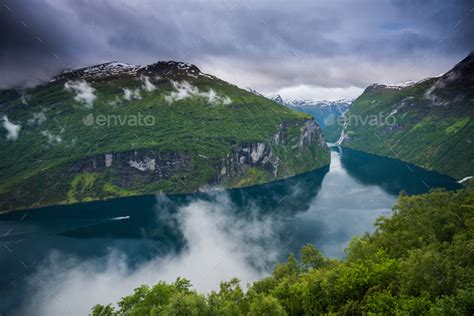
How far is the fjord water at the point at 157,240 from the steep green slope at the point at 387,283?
48.9 meters

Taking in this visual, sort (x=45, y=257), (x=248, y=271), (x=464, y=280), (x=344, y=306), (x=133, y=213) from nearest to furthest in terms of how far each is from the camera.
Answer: (x=464, y=280)
(x=344, y=306)
(x=248, y=271)
(x=45, y=257)
(x=133, y=213)

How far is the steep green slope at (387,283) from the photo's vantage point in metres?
28.6

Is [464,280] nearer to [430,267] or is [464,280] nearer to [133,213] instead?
[430,267]

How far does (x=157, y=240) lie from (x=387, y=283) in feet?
364

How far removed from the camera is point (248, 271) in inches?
3915

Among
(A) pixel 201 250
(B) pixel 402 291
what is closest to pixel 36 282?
(A) pixel 201 250

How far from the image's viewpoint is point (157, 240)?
13375cm

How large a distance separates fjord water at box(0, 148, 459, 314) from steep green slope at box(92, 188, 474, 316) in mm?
48892

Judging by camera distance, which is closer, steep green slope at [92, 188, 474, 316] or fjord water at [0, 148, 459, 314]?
steep green slope at [92, 188, 474, 316]

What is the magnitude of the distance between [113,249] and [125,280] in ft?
95.6

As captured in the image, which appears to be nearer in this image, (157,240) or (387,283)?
(387,283)

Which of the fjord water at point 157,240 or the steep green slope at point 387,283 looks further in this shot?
the fjord water at point 157,240

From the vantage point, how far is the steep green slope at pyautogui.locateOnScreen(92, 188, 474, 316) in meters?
28.6

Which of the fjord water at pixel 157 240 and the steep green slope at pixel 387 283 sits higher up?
the steep green slope at pixel 387 283
